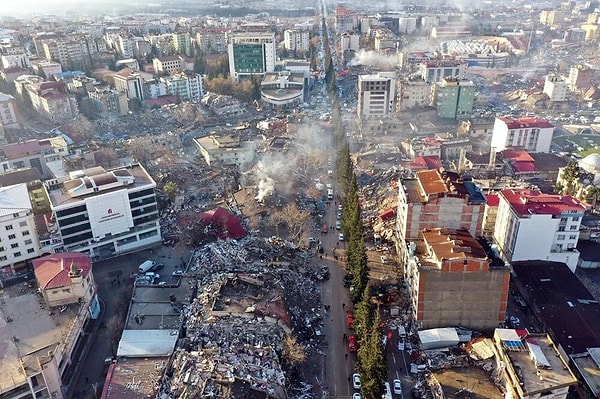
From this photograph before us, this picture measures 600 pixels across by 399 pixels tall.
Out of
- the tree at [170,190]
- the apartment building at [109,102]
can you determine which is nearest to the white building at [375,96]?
the tree at [170,190]

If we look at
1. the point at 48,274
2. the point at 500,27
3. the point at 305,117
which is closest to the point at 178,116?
the point at 305,117

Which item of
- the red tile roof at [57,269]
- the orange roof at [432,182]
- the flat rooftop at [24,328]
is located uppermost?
the orange roof at [432,182]

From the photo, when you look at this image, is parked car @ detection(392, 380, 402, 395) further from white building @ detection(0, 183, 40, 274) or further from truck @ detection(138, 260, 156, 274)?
white building @ detection(0, 183, 40, 274)

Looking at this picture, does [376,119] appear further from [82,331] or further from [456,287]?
[82,331]

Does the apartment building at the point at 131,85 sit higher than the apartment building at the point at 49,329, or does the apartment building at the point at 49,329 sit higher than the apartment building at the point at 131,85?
the apartment building at the point at 131,85

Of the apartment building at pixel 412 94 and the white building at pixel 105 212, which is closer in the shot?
the white building at pixel 105 212

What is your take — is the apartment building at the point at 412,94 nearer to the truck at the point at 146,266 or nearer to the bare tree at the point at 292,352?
the truck at the point at 146,266

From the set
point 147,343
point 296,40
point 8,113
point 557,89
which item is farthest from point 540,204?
point 296,40
